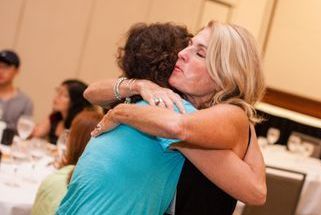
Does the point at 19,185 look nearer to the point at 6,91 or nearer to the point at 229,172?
the point at 229,172

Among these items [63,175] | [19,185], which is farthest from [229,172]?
[19,185]

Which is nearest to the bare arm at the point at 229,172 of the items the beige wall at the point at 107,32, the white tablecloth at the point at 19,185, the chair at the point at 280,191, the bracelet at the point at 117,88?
the bracelet at the point at 117,88

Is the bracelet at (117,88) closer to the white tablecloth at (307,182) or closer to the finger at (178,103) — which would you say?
the finger at (178,103)

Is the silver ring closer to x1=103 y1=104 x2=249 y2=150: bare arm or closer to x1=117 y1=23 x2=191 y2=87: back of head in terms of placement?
x1=103 y1=104 x2=249 y2=150: bare arm

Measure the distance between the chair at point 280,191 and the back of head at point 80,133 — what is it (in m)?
1.01

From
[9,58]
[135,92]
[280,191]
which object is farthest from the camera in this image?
[9,58]

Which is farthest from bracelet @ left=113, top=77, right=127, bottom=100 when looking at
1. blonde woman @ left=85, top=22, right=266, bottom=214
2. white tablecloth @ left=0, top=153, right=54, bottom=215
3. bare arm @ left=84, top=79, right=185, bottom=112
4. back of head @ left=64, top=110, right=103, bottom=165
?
white tablecloth @ left=0, top=153, right=54, bottom=215

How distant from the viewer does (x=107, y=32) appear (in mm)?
5426

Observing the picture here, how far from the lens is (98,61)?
5484 millimetres

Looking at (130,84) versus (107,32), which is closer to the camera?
(130,84)

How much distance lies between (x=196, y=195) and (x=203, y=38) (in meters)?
0.39

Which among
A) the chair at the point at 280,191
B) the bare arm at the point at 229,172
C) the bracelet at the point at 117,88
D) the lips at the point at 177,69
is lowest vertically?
the chair at the point at 280,191

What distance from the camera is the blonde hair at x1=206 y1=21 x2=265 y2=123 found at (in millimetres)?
1246

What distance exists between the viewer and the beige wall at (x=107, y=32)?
5086 millimetres
